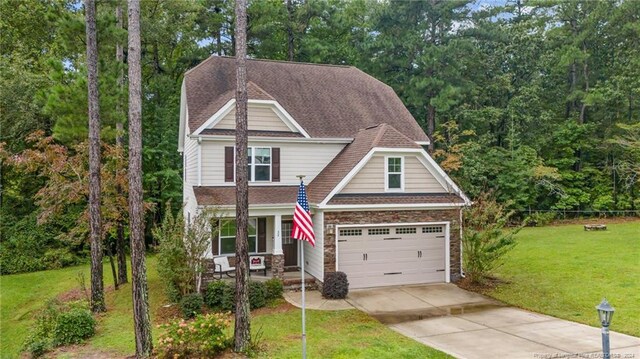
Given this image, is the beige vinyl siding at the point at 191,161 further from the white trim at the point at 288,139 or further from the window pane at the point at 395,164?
the window pane at the point at 395,164

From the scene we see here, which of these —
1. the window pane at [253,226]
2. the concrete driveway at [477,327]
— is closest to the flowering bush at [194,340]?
the concrete driveway at [477,327]

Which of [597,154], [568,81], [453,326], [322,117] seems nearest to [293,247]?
[322,117]

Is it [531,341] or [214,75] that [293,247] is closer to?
[214,75]

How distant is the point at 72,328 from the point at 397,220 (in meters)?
10.3

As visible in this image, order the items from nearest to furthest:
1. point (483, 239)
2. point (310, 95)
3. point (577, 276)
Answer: point (483, 239)
point (577, 276)
point (310, 95)

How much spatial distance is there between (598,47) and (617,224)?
50.9ft

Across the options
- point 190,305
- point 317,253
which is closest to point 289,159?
point 317,253

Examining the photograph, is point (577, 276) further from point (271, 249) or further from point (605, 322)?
point (271, 249)

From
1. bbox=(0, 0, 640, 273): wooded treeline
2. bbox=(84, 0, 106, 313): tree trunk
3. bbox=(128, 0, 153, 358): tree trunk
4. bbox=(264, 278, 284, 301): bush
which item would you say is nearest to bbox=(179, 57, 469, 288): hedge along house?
bbox=(264, 278, 284, 301): bush

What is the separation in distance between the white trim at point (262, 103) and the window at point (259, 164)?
4.33 ft

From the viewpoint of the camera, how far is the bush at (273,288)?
13641 millimetres

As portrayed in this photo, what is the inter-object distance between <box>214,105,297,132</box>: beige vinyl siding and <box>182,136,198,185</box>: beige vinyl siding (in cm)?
150

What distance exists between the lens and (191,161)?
17.1 metres

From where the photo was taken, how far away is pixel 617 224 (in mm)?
27531
